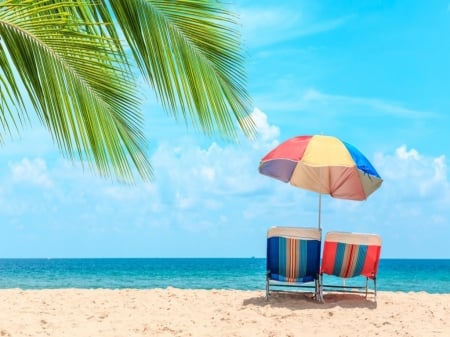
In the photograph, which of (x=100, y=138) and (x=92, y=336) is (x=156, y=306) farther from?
(x=100, y=138)

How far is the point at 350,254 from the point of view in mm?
6605

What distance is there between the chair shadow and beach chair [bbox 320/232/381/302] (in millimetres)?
347

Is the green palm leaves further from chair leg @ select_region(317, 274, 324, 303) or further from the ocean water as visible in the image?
the ocean water

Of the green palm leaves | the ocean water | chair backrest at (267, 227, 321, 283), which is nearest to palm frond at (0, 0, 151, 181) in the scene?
the green palm leaves

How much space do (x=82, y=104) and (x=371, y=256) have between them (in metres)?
5.22

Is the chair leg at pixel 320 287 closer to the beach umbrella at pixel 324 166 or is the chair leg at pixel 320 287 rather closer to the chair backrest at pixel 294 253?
the chair backrest at pixel 294 253

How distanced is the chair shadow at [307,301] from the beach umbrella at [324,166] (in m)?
0.86

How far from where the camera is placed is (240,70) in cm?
200

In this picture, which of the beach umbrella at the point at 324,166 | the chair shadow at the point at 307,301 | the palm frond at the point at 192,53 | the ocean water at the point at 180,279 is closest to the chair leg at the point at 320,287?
the chair shadow at the point at 307,301

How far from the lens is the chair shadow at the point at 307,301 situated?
6.70 metres

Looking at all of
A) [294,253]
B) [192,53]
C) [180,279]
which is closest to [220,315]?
[294,253]

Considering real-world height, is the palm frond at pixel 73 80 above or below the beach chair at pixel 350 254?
above

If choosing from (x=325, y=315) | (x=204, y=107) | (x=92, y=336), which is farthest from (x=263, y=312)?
(x=204, y=107)

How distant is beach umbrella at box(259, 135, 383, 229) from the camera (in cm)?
685
